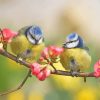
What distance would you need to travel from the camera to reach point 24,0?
559 cm

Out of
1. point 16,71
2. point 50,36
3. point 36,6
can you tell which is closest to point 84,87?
point 16,71

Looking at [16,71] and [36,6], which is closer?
[16,71]

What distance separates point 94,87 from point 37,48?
2024 millimetres

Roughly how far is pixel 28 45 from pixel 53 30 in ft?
10.9

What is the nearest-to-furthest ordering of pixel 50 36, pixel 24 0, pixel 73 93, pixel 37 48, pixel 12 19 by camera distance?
pixel 37 48 → pixel 73 93 → pixel 50 36 → pixel 12 19 → pixel 24 0

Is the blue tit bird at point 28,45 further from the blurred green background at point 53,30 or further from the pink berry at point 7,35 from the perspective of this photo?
the blurred green background at point 53,30

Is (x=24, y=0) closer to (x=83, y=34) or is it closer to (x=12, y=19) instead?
(x=12, y=19)

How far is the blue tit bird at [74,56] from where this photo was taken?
1712mm

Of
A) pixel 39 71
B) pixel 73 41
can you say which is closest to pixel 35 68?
pixel 39 71

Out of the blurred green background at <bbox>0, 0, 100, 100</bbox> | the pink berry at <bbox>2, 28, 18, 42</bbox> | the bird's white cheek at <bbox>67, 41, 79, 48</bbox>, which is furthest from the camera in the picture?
the blurred green background at <bbox>0, 0, 100, 100</bbox>

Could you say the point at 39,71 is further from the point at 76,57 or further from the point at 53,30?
the point at 53,30

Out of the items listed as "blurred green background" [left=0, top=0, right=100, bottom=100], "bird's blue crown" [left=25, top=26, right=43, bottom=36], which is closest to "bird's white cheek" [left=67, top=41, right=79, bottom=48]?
"bird's blue crown" [left=25, top=26, right=43, bottom=36]

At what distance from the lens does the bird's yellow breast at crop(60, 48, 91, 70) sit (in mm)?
1727

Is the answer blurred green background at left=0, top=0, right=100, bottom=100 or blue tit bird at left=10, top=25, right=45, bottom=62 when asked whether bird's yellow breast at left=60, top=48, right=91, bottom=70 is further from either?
blurred green background at left=0, top=0, right=100, bottom=100
